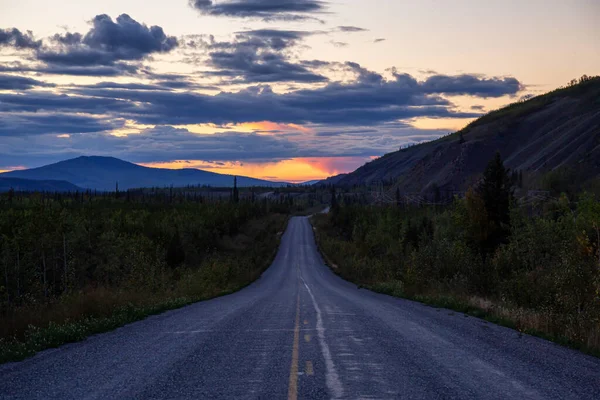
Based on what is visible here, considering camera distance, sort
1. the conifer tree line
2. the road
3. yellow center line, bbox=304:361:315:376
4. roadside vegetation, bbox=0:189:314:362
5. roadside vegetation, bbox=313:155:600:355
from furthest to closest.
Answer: the conifer tree line, roadside vegetation, bbox=313:155:600:355, roadside vegetation, bbox=0:189:314:362, yellow center line, bbox=304:361:315:376, the road

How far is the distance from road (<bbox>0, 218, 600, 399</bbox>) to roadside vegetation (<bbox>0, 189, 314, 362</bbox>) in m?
1.47

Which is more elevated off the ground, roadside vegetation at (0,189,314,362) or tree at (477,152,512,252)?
tree at (477,152,512,252)

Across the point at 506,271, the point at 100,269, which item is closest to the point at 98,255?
the point at 100,269

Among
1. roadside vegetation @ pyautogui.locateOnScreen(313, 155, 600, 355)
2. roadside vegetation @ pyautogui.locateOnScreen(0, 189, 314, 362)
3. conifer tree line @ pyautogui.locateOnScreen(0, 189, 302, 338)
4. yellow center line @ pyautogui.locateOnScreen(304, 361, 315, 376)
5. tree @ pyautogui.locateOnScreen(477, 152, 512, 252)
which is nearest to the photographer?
yellow center line @ pyautogui.locateOnScreen(304, 361, 315, 376)

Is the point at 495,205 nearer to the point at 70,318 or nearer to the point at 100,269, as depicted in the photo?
the point at 100,269

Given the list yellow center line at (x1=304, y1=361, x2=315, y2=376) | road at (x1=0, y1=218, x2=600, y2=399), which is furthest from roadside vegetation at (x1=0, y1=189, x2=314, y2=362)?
yellow center line at (x1=304, y1=361, x2=315, y2=376)

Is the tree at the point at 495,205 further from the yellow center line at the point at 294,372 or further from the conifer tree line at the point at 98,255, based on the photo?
the yellow center line at the point at 294,372

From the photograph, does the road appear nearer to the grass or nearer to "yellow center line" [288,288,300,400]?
"yellow center line" [288,288,300,400]

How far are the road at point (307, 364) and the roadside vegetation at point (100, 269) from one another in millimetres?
1466

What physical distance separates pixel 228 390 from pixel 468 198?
44.2 meters

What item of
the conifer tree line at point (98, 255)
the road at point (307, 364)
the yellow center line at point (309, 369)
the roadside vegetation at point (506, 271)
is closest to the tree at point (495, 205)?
the roadside vegetation at point (506, 271)

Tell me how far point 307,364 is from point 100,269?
5514cm

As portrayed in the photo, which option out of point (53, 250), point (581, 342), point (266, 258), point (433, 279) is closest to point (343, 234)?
point (266, 258)

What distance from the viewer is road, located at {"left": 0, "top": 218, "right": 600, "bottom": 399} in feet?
27.7
